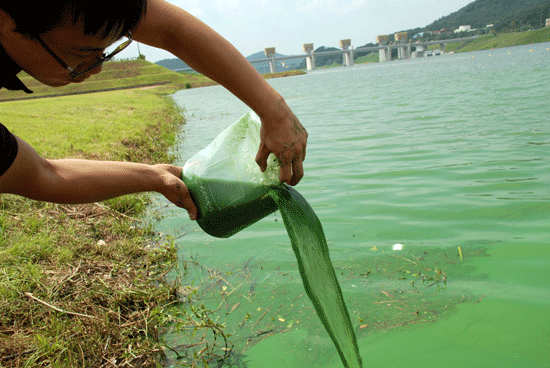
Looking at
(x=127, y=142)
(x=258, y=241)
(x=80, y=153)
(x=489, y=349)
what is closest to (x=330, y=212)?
(x=258, y=241)

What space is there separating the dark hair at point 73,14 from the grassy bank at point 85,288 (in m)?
1.35

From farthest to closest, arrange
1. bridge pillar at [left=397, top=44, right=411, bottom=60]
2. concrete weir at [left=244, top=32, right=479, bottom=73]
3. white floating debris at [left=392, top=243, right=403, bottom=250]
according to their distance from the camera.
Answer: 1. bridge pillar at [left=397, top=44, right=411, bottom=60]
2. concrete weir at [left=244, top=32, right=479, bottom=73]
3. white floating debris at [left=392, top=243, right=403, bottom=250]

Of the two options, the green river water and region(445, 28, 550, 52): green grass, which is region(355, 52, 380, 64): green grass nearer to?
region(445, 28, 550, 52): green grass

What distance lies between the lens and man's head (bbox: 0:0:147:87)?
990 mm

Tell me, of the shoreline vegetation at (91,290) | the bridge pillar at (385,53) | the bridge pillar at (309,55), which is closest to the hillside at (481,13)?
the bridge pillar at (385,53)

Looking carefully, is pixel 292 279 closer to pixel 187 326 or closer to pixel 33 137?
pixel 187 326

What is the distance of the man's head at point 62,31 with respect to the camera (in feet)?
3.25

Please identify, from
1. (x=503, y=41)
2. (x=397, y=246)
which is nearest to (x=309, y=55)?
(x=503, y=41)

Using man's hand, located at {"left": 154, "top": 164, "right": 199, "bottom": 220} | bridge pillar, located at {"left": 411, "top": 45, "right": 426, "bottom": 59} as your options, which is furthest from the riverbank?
man's hand, located at {"left": 154, "top": 164, "right": 199, "bottom": 220}

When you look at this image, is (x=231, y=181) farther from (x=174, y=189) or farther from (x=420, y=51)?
(x=420, y=51)

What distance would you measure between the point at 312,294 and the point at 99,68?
954mm

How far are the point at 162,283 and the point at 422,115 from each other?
7.53m

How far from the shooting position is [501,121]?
7398 mm

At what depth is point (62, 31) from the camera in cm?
105
